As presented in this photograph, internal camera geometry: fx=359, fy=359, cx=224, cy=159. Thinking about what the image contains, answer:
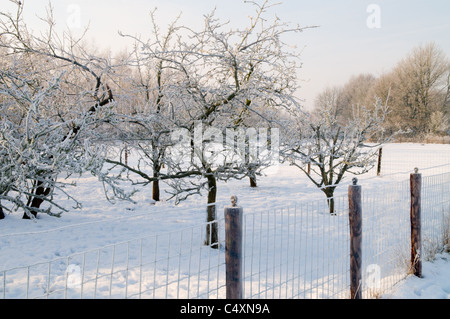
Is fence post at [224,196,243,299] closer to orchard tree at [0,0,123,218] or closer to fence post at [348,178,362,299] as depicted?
fence post at [348,178,362,299]

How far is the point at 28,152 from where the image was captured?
4.64 metres

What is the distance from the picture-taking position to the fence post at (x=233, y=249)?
8.05 feet

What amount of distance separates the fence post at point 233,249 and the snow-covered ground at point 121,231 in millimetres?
223

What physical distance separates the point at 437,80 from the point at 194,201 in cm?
4010

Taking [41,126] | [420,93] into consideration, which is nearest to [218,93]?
[41,126]

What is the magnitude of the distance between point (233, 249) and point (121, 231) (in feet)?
19.2

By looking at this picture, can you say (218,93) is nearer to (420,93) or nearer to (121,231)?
(121,231)

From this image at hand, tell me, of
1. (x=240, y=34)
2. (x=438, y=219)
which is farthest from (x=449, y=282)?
(x=240, y=34)

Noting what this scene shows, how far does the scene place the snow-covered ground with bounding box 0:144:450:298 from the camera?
413 cm

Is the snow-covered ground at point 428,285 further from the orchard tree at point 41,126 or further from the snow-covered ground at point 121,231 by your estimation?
the orchard tree at point 41,126

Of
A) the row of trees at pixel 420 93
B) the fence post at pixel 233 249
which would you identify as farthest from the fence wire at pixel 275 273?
the row of trees at pixel 420 93

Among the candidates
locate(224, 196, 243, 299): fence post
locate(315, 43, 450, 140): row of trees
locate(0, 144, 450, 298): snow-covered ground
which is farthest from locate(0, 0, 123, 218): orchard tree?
locate(315, 43, 450, 140): row of trees

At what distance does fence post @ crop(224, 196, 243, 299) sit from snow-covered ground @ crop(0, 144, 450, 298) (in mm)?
223
